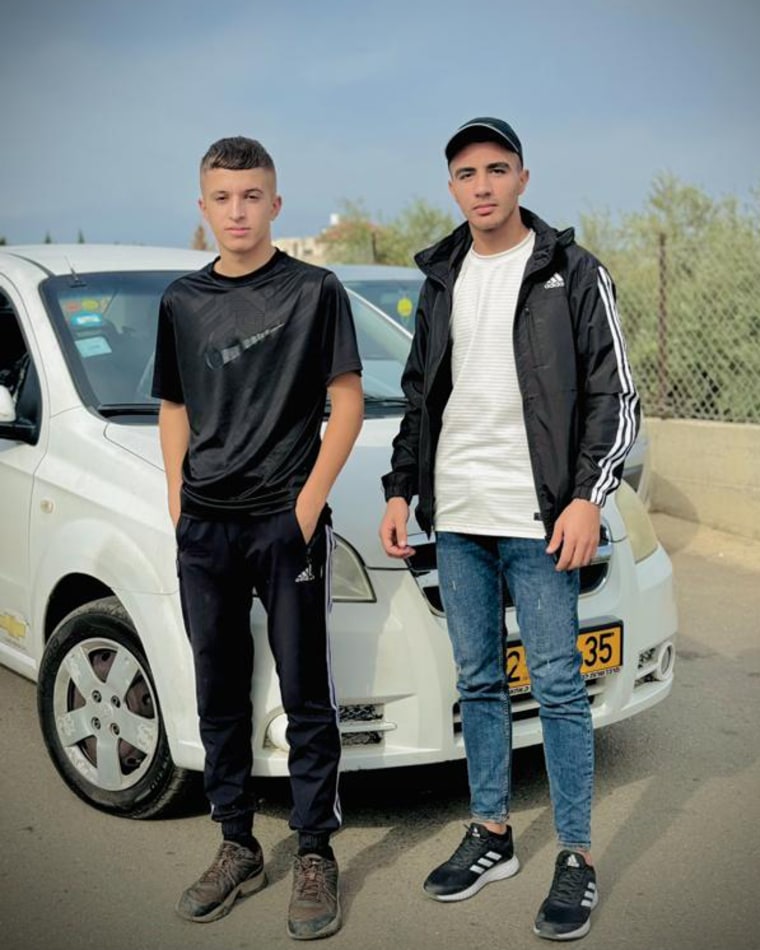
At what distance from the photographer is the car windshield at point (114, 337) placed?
4.54 metres

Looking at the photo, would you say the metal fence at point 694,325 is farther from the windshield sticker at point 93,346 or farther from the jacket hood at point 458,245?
the jacket hood at point 458,245

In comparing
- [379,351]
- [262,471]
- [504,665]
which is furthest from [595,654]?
[379,351]

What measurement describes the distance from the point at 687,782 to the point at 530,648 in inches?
52.3

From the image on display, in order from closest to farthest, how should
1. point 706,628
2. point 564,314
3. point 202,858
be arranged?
point 564,314 → point 202,858 → point 706,628

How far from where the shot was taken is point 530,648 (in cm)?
346

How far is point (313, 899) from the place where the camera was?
3455mm

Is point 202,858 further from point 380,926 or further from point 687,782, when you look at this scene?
point 687,782

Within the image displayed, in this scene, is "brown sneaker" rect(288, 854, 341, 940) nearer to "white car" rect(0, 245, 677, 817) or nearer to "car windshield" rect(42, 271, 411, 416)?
"white car" rect(0, 245, 677, 817)

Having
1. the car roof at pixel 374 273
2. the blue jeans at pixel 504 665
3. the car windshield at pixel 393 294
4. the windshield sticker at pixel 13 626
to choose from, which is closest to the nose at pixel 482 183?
the blue jeans at pixel 504 665

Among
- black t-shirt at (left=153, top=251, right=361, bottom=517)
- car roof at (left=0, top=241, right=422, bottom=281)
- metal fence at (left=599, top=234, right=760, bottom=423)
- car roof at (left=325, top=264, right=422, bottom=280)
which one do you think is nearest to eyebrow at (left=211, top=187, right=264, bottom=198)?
black t-shirt at (left=153, top=251, right=361, bottom=517)

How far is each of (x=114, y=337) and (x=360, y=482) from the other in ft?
3.98

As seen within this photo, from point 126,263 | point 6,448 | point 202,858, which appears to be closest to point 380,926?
point 202,858

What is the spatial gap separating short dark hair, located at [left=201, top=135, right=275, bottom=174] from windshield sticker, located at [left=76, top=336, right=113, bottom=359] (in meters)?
1.34

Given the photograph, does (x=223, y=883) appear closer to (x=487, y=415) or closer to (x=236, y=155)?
(x=487, y=415)
